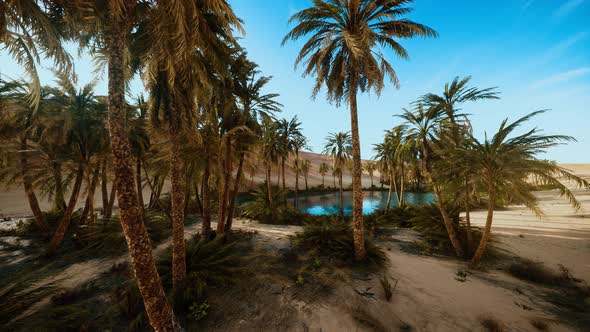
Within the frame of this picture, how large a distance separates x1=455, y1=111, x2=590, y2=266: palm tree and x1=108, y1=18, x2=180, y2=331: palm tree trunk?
10608 mm

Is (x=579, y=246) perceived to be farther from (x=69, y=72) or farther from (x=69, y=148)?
(x=69, y=148)

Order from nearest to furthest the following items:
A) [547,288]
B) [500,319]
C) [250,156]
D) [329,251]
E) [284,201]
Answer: [500,319] → [547,288] → [329,251] → [250,156] → [284,201]

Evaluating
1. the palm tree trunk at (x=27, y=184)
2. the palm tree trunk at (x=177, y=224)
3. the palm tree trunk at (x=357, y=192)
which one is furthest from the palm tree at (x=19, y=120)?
the palm tree trunk at (x=357, y=192)

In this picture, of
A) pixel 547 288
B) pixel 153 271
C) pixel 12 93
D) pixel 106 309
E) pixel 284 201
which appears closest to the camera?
pixel 153 271

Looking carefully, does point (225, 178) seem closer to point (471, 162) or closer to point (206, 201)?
point (206, 201)

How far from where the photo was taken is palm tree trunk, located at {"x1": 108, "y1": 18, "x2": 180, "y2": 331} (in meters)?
3.65

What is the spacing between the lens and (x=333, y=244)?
847 cm

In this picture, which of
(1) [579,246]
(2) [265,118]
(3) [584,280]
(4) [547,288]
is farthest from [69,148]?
(1) [579,246]

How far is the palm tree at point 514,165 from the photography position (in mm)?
6344

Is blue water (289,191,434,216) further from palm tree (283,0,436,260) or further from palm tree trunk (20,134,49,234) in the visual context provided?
palm tree trunk (20,134,49,234)

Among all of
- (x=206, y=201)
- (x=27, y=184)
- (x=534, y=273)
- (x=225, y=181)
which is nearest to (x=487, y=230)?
(x=534, y=273)

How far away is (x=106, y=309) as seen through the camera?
551 cm

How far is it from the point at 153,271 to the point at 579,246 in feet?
63.0

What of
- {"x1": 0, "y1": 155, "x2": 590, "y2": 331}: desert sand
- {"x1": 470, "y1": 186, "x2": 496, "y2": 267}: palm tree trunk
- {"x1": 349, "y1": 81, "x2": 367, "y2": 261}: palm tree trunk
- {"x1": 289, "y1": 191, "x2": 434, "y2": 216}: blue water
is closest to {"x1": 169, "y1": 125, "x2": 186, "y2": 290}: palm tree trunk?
{"x1": 0, "y1": 155, "x2": 590, "y2": 331}: desert sand
